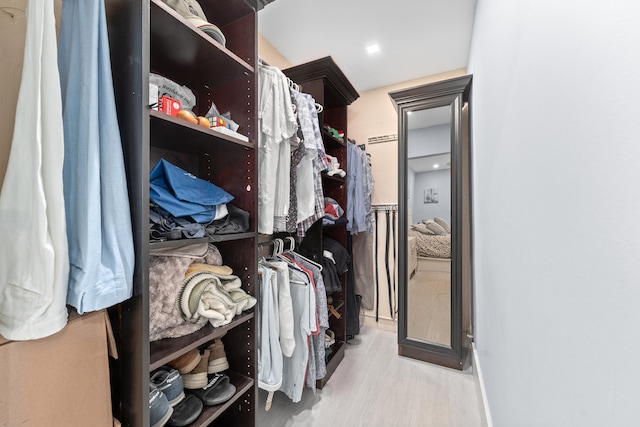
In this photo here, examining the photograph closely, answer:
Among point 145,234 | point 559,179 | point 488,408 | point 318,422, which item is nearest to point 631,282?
point 559,179

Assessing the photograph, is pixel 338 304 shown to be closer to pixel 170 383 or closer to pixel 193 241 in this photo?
pixel 170 383

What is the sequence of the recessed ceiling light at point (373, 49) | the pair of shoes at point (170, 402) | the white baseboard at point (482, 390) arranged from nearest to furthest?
the pair of shoes at point (170, 402)
the white baseboard at point (482, 390)
the recessed ceiling light at point (373, 49)

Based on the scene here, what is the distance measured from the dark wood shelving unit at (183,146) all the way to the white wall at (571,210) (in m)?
0.95

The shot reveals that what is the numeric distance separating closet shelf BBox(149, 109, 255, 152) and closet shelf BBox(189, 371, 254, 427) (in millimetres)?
1001

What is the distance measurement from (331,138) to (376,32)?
0.85 m

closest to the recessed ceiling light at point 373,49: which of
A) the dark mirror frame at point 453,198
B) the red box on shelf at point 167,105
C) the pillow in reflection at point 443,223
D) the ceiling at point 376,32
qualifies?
the ceiling at point 376,32

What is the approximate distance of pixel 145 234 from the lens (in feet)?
2.24

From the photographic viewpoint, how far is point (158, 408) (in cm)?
78

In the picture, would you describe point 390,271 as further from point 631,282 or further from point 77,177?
point 77,177

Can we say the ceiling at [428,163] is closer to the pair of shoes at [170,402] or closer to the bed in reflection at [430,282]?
the bed in reflection at [430,282]

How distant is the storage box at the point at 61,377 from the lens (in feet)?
1.68

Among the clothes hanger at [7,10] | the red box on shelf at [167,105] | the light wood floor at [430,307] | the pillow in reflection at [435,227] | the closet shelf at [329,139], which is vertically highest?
the closet shelf at [329,139]

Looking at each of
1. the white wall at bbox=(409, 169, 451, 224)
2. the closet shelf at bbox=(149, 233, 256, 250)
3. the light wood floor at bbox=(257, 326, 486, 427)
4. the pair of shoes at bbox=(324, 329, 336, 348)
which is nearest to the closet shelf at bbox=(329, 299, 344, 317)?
the pair of shoes at bbox=(324, 329, 336, 348)

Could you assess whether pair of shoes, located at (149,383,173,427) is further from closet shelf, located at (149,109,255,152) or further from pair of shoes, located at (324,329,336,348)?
pair of shoes, located at (324,329,336,348)
